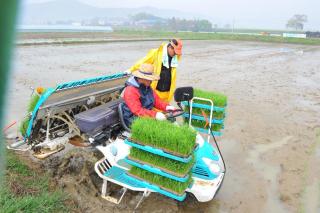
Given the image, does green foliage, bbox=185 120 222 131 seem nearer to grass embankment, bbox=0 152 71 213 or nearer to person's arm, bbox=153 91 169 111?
person's arm, bbox=153 91 169 111

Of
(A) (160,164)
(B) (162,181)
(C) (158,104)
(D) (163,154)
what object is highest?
(C) (158,104)

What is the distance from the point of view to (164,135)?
358 cm

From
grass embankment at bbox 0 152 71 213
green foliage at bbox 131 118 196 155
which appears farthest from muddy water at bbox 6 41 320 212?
green foliage at bbox 131 118 196 155

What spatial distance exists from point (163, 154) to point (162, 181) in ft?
1.14

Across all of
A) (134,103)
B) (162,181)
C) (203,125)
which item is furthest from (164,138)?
(203,125)

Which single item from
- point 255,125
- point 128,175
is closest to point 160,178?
point 128,175

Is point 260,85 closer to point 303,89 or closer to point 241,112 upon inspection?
point 303,89

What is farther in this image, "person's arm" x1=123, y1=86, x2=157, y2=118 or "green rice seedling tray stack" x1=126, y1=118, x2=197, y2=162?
"person's arm" x1=123, y1=86, x2=157, y2=118

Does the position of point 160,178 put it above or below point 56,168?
above

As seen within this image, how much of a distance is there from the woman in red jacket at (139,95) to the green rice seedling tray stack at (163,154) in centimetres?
56

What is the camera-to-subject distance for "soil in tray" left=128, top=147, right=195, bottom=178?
3594 mm

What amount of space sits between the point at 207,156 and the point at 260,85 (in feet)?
31.0

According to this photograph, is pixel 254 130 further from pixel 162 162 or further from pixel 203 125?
pixel 162 162

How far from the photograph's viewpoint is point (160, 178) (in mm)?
3740
